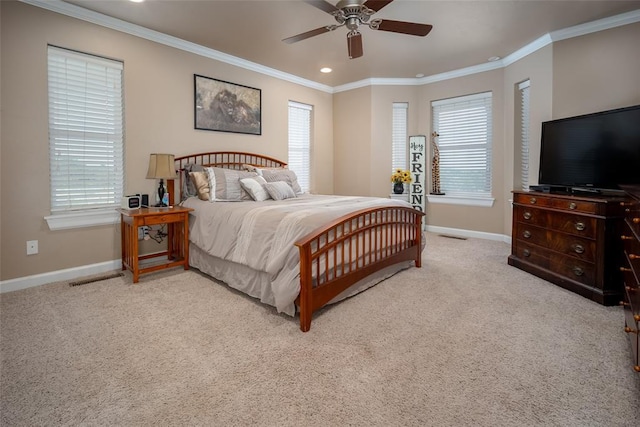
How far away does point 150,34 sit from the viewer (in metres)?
3.56

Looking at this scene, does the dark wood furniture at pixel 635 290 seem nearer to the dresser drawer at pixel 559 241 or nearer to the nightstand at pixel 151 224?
the dresser drawer at pixel 559 241

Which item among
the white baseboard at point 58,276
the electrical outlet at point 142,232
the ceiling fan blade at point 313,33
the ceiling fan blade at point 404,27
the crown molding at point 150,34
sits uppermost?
the crown molding at point 150,34

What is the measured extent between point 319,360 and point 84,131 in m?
3.18

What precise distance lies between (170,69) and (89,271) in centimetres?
243

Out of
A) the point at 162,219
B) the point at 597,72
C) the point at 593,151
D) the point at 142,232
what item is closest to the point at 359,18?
the point at 593,151

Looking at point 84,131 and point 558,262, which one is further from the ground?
point 84,131

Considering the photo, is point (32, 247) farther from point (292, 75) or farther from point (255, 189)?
point (292, 75)

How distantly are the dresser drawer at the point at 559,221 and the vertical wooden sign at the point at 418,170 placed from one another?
2077 mm

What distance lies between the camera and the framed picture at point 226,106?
13.3ft

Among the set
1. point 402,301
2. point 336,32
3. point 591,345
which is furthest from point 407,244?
point 336,32

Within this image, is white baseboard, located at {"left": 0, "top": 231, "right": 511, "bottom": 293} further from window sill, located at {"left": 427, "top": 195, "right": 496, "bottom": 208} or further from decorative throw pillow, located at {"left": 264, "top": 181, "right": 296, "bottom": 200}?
window sill, located at {"left": 427, "top": 195, "right": 496, "bottom": 208}

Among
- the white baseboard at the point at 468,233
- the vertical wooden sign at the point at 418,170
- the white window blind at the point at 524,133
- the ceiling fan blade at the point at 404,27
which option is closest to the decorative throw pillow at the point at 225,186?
the ceiling fan blade at the point at 404,27

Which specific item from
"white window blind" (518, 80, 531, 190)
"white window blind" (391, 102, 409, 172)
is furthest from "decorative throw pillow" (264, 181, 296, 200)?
"white window blind" (518, 80, 531, 190)

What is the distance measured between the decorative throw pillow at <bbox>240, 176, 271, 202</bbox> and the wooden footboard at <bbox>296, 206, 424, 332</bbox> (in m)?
1.37
